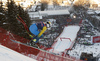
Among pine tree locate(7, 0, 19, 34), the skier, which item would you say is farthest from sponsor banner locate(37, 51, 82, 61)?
pine tree locate(7, 0, 19, 34)

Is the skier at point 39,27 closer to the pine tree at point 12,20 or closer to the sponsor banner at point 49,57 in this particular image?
the sponsor banner at point 49,57

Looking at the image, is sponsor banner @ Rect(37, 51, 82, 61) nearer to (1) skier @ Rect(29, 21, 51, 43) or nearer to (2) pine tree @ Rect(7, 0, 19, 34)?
(1) skier @ Rect(29, 21, 51, 43)

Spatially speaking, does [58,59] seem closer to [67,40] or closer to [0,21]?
[0,21]

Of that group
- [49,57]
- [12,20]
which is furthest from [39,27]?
[12,20]

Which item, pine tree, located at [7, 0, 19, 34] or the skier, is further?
pine tree, located at [7, 0, 19, 34]

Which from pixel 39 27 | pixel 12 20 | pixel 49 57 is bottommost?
pixel 49 57

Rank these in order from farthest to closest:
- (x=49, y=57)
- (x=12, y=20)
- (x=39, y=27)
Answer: (x=12, y=20), (x=39, y=27), (x=49, y=57)

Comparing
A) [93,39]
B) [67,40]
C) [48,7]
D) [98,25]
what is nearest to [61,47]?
[67,40]

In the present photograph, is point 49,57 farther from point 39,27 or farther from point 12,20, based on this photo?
point 12,20

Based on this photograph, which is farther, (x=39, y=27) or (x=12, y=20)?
(x=12, y=20)

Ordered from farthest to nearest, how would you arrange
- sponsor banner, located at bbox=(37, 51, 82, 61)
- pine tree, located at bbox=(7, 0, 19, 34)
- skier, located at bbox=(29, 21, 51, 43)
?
pine tree, located at bbox=(7, 0, 19, 34), skier, located at bbox=(29, 21, 51, 43), sponsor banner, located at bbox=(37, 51, 82, 61)

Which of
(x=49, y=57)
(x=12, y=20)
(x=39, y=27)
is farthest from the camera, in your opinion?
(x=12, y=20)
